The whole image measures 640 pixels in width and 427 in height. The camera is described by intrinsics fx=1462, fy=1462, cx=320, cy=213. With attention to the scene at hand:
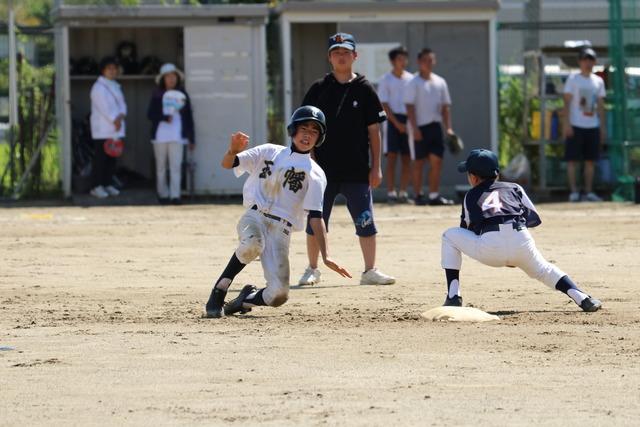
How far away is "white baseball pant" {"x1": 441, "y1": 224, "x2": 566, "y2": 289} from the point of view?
9.78 metres

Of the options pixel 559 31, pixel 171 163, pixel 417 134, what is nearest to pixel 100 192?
pixel 171 163

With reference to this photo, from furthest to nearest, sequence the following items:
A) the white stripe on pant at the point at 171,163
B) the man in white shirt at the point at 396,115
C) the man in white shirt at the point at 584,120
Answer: the white stripe on pant at the point at 171,163 → the man in white shirt at the point at 584,120 → the man in white shirt at the point at 396,115

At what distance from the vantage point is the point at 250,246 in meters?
9.45

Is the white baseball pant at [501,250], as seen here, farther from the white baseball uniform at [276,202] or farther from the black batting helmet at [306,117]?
the black batting helmet at [306,117]

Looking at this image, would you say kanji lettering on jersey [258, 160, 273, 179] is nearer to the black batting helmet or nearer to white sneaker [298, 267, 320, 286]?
the black batting helmet

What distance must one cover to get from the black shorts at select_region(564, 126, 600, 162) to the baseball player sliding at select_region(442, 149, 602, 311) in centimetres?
1083

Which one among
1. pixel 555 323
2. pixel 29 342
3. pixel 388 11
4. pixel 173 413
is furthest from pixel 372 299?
pixel 388 11

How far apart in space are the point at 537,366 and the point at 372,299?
322 cm

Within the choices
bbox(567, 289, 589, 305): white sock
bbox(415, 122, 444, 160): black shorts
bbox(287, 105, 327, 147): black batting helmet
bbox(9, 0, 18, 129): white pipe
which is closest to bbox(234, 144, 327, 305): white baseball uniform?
bbox(287, 105, 327, 147): black batting helmet

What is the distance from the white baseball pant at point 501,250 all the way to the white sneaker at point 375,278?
1.81m

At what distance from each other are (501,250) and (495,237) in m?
0.10

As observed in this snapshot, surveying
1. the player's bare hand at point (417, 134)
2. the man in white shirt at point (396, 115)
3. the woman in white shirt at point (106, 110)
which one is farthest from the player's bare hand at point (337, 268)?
the woman in white shirt at point (106, 110)

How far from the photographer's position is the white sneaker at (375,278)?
11742mm

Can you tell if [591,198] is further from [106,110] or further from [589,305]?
[589,305]
